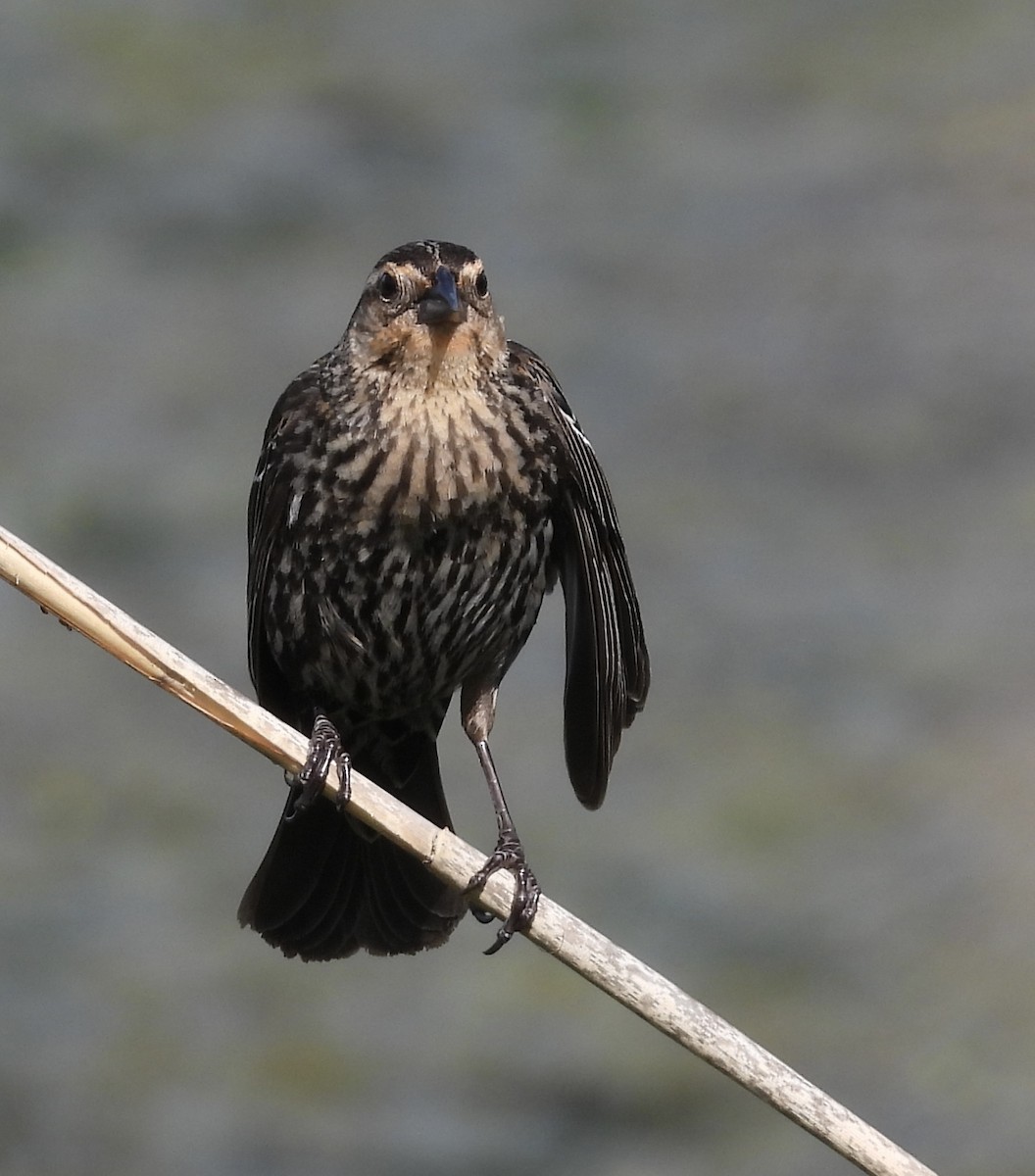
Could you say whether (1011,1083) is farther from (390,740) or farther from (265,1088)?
(390,740)

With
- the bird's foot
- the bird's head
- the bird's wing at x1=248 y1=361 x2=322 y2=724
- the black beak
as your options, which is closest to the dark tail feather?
the bird's foot

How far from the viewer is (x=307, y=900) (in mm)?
4898

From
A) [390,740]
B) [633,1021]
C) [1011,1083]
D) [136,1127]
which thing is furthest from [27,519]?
[390,740]

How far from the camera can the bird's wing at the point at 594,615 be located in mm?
4617

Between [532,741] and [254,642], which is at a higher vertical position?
[532,741]

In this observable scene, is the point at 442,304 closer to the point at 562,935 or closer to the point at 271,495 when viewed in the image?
the point at 271,495

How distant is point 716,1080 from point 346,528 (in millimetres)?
7238

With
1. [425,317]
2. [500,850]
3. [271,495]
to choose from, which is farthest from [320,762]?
[425,317]

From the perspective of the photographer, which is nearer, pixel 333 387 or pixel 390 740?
pixel 333 387

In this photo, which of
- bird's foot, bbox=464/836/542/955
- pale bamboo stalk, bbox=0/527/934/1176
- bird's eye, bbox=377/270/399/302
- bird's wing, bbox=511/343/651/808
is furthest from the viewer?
bird's wing, bbox=511/343/651/808

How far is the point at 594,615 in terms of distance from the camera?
4.63 m

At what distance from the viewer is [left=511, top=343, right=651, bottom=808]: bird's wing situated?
182 inches

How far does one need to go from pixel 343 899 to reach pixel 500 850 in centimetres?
48

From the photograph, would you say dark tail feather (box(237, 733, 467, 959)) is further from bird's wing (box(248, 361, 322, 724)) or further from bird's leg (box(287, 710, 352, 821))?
bird's wing (box(248, 361, 322, 724))
